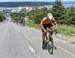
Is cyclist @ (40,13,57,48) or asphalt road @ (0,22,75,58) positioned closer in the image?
asphalt road @ (0,22,75,58)

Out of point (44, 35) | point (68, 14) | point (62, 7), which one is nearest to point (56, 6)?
point (62, 7)

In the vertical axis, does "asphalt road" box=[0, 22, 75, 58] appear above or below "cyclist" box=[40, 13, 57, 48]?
below

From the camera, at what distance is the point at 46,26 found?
18156 millimetres

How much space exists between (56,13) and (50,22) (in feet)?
229

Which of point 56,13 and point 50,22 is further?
point 56,13

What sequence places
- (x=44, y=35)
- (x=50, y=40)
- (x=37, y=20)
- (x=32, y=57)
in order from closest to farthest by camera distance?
(x=32, y=57)
(x=50, y=40)
(x=44, y=35)
(x=37, y=20)

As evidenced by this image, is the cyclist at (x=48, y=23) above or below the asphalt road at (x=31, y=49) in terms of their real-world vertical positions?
above

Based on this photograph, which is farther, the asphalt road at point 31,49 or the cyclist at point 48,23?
the cyclist at point 48,23

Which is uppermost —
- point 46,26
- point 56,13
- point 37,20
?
point 46,26

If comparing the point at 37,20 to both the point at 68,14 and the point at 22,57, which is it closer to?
the point at 68,14

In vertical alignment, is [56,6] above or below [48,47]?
below

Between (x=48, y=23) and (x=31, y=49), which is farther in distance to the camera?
(x=31, y=49)

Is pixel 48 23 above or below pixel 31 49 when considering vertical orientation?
above

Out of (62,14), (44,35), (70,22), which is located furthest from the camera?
(62,14)
